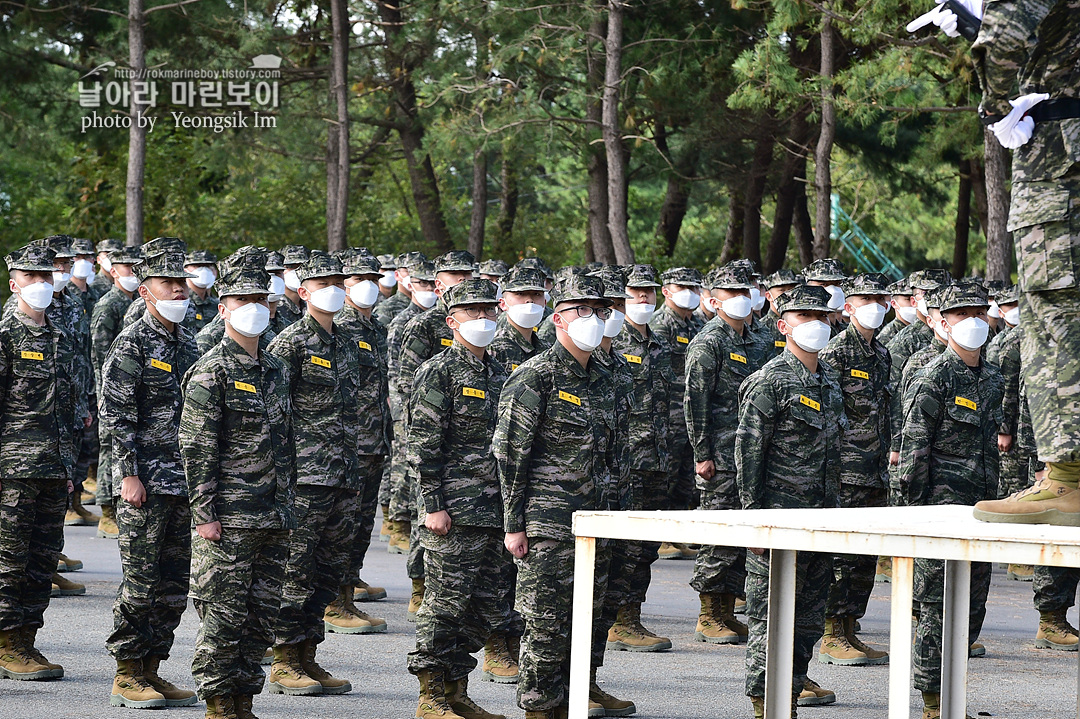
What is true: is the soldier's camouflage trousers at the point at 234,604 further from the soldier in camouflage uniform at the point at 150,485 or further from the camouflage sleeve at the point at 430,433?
the camouflage sleeve at the point at 430,433

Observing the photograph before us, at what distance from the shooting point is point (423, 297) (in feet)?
39.5

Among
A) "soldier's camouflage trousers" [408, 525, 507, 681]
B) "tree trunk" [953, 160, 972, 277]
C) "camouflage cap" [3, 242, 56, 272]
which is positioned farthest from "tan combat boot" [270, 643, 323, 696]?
"tree trunk" [953, 160, 972, 277]

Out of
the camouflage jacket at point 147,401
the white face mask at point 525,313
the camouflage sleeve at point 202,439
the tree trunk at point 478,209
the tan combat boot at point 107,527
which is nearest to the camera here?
the camouflage sleeve at point 202,439

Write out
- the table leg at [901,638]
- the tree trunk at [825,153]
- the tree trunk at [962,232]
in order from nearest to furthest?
the table leg at [901,638], the tree trunk at [825,153], the tree trunk at [962,232]

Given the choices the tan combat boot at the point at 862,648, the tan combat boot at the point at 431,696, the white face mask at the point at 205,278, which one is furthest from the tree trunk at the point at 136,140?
the tan combat boot at the point at 431,696

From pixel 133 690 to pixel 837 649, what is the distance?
4494mm

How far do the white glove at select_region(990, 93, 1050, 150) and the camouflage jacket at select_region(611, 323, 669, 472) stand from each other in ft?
16.8

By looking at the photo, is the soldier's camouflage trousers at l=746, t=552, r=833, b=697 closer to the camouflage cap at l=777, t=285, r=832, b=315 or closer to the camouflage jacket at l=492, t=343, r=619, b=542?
the camouflage jacket at l=492, t=343, r=619, b=542

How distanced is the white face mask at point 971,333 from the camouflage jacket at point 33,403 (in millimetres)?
5554

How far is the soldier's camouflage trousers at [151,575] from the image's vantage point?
736cm

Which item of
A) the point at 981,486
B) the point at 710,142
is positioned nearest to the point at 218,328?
the point at 981,486

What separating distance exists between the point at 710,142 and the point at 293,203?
843 cm

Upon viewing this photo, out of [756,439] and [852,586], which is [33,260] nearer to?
[756,439]

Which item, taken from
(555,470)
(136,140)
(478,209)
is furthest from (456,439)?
(478,209)
